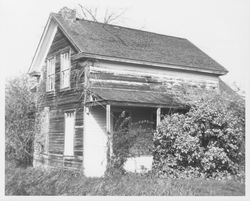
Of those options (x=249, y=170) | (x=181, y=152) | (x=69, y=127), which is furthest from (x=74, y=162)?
(x=249, y=170)

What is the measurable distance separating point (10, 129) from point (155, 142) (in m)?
5.67

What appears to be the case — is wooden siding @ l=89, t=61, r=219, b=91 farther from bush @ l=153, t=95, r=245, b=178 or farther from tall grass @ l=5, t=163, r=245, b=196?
tall grass @ l=5, t=163, r=245, b=196

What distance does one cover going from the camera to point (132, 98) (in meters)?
15.3

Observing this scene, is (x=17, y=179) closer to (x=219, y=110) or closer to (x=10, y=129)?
(x=10, y=129)

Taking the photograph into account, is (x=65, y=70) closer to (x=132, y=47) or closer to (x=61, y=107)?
(x=61, y=107)

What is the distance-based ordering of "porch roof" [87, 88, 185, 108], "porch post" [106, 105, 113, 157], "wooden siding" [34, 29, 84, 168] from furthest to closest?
"wooden siding" [34, 29, 84, 168], "porch roof" [87, 88, 185, 108], "porch post" [106, 105, 113, 157]

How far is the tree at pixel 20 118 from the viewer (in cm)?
1656

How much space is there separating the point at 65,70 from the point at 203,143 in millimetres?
6166

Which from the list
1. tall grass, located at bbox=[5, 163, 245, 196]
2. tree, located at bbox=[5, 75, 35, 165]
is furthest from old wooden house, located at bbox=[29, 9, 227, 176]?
tall grass, located at bbox=[5, 163, 245, 196]

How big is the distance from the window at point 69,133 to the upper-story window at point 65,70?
1.23m

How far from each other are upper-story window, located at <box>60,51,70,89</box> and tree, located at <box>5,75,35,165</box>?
189cm

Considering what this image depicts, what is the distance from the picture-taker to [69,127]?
16891 mm

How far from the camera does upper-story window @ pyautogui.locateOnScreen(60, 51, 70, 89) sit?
56.7ft

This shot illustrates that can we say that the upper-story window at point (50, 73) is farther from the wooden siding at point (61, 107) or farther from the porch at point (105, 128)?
the porch at point (105, 128)
